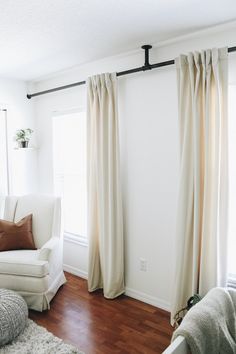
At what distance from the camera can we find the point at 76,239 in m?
3.84

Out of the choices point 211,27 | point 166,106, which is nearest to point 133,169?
point 166,106

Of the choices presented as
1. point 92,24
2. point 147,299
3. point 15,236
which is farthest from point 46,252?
point 92,24

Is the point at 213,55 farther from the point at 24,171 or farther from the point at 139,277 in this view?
the point at 24,171

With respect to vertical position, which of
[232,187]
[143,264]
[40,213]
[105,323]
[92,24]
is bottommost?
[105,323]

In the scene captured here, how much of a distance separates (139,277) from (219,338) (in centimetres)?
154

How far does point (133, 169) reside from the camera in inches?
123

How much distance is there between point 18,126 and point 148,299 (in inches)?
103

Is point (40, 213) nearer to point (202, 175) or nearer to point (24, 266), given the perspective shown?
point (24, 266)

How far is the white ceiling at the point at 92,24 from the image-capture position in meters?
2.05

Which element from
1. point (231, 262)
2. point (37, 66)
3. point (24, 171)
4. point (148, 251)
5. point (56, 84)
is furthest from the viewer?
point (24, 171)

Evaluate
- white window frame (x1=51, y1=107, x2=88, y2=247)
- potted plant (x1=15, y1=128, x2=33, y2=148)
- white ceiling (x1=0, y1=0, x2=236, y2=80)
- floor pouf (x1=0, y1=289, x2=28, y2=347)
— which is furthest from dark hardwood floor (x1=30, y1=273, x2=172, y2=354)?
white ceiling (x1=0, y1=0, x2=236, y2=80)

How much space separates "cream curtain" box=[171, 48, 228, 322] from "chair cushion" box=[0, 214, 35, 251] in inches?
63.9

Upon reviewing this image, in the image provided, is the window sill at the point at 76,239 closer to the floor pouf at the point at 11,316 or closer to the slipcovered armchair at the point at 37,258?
the slipcovered armchair at the point at 37,258

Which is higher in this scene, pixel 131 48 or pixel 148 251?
pixel 131 48
